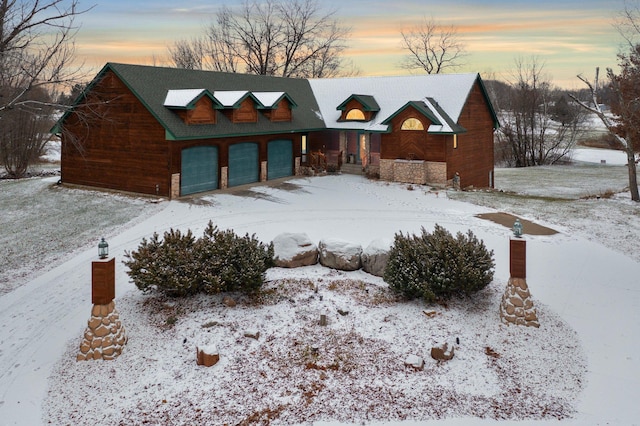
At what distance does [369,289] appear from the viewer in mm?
12281

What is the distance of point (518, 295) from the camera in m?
10.6

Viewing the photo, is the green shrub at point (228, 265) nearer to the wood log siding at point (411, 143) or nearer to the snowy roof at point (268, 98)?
the snowy roof at point (268, 98)

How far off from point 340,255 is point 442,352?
4.94 metres

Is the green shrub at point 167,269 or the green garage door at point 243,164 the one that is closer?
the green shrub at point 167,269

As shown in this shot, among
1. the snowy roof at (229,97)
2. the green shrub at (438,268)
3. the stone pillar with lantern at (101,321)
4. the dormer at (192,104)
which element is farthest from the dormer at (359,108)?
the stone pillar with lantern at (101,321)

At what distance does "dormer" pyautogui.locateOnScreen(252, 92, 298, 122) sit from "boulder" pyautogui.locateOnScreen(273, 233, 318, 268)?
50.7 ft

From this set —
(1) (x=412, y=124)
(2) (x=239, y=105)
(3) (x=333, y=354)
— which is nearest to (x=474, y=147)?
(1) (x=412, y=124)

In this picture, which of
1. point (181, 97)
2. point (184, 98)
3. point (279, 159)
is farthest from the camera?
point (279, 159)

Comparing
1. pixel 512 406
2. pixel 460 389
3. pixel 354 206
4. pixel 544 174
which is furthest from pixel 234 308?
pixel 544 174

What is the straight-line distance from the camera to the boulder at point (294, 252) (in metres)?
13.7

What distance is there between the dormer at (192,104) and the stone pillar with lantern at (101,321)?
611 inches

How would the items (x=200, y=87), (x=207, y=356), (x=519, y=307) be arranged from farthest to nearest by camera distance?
1. (x=200, y=87)
2. (x=519, y=307)
3. (x=207, y=356)

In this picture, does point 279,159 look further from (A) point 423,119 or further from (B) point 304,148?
(A) point 423,119

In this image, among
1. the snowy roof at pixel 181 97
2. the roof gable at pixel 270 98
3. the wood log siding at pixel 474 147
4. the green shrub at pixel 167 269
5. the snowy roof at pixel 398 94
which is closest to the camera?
the green shrub at pixel 167 269
